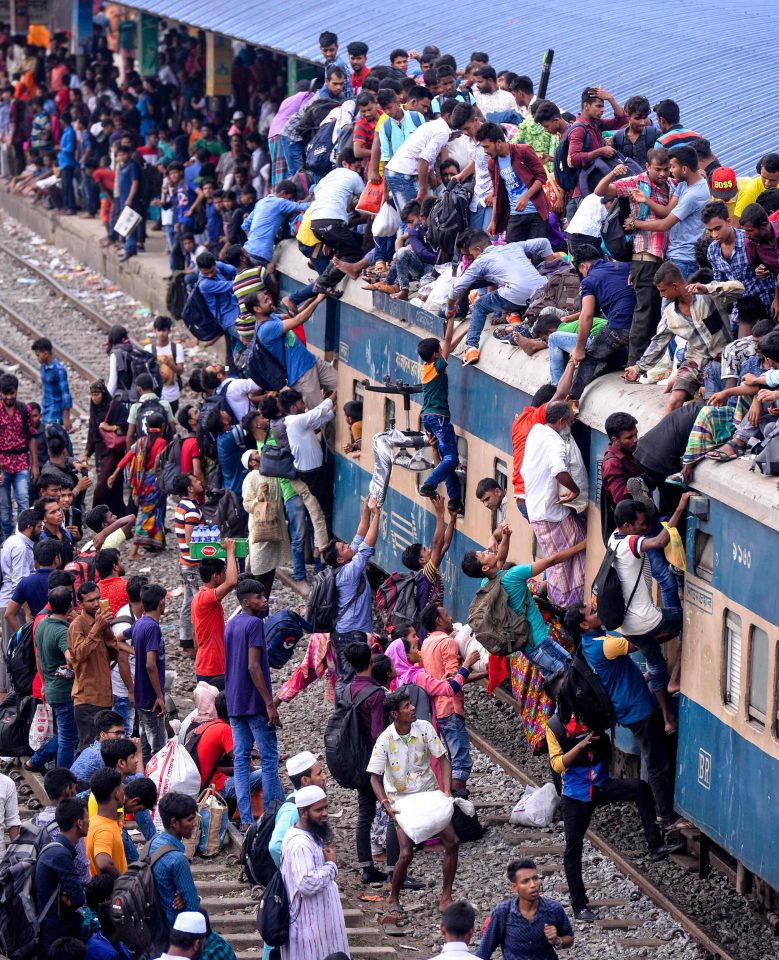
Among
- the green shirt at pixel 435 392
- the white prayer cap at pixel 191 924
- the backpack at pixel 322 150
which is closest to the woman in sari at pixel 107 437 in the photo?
the backpack at pixel 322 150

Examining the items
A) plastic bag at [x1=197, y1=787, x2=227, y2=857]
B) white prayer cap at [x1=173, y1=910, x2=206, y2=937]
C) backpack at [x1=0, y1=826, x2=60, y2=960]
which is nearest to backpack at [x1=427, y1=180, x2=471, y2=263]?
plastic bag at [x1=197, y1=787, x2=227, y2=857]

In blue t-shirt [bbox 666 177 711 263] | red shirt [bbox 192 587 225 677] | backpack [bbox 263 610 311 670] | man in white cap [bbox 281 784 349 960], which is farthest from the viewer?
backpack [bbox 263 610 311 670]

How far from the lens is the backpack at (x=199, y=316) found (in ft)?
61.7

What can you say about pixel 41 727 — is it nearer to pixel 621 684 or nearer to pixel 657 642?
pixel 621 684

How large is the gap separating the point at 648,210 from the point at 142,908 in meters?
5.72

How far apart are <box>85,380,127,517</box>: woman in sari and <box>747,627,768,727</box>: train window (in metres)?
8.48

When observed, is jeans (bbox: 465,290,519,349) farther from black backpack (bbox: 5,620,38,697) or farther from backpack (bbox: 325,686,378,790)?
black backpack (bbox: 5,620,38,697)

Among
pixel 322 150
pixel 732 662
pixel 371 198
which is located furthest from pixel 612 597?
pixel 322 150

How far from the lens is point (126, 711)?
41.0 feet

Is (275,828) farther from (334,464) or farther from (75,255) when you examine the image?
(75,255)

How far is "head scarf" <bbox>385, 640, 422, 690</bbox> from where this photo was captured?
1157 centimetres

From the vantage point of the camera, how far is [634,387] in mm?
11758

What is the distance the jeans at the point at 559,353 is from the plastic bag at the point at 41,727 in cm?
397

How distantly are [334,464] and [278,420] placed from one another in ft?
3.15
